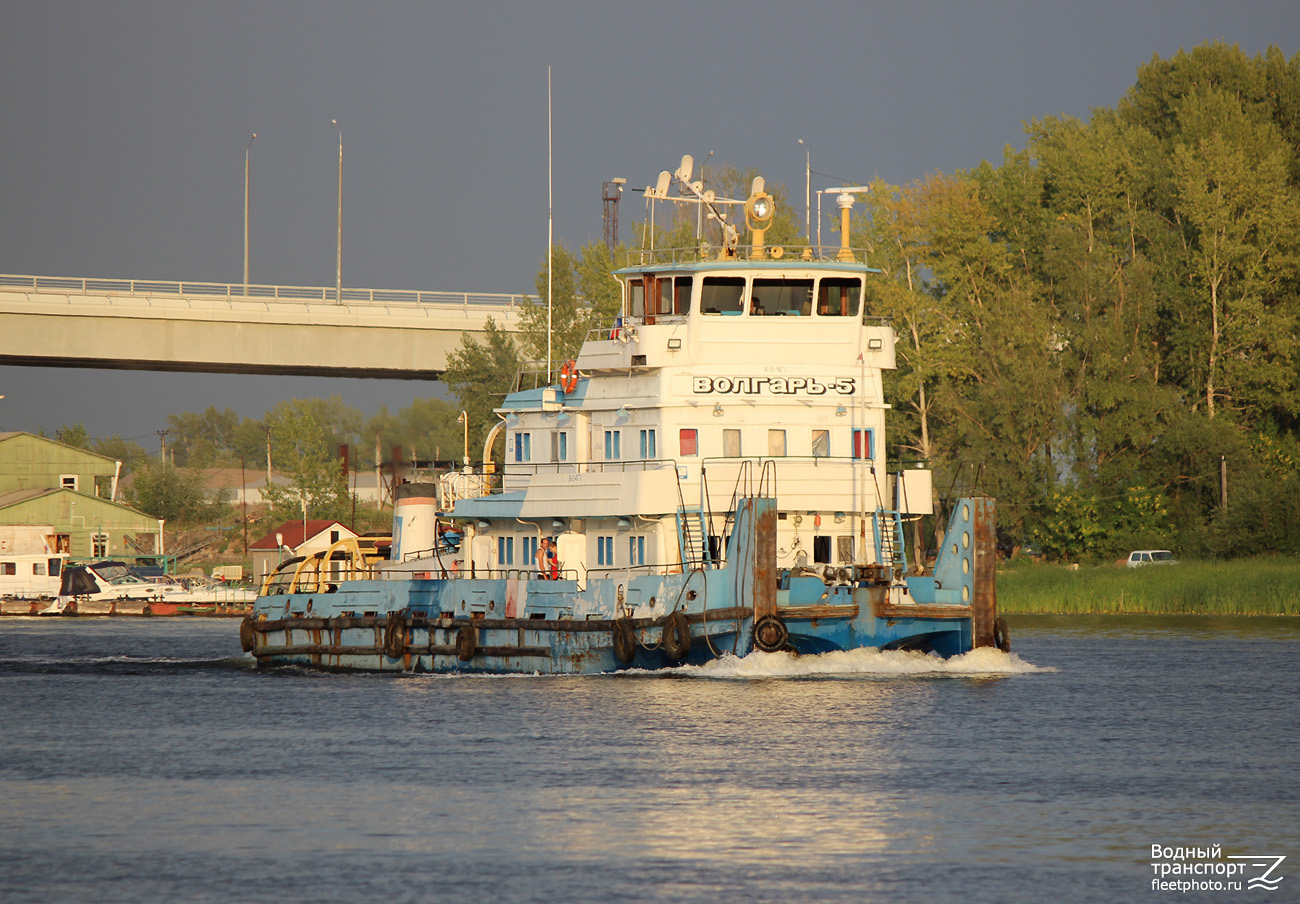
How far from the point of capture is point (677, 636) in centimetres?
3234

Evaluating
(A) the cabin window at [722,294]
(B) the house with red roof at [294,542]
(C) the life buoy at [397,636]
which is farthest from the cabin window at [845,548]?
(B) the house with red roof at [294,542]

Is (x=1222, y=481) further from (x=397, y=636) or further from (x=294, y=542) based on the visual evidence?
(x=294, y=542)

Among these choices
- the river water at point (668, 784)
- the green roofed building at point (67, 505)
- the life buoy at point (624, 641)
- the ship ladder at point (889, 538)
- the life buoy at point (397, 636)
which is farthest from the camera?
the green roofed building at point (67, 505)

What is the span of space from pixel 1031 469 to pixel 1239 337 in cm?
893

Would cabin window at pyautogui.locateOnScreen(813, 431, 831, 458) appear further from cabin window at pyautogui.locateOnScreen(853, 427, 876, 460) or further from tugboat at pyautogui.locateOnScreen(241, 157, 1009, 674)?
cabin window at pyautogui.locateOnScreen(853, 427, 876, 460)

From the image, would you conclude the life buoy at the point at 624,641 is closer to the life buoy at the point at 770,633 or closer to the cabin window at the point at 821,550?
the life buoy at the point at 770,633

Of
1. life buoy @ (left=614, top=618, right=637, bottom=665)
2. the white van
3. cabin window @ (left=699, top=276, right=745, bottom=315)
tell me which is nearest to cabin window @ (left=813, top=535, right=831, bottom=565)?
life buoy @ (left=614, top=618, right=637, bottom=665)

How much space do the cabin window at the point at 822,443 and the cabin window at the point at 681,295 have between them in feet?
11.9

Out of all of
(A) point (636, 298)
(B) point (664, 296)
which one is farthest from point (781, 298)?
(A) point (636, 298)

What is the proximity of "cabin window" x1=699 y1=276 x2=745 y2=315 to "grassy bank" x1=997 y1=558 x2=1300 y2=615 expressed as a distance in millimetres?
22040

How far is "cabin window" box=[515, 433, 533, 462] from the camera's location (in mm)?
37684

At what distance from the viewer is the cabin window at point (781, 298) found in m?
34.8

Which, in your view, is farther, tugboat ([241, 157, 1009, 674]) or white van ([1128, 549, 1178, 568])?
white van ([1128, 549, 1178, 568])

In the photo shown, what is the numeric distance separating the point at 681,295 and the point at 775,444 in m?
3.58
